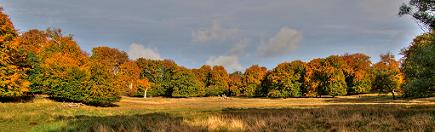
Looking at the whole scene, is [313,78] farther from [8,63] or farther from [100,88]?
[8,63]

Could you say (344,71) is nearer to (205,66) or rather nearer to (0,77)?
(205,66)

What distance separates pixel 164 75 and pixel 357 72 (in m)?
63.9

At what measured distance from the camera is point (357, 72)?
11850cm

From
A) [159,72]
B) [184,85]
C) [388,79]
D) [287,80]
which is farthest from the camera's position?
[159,72]

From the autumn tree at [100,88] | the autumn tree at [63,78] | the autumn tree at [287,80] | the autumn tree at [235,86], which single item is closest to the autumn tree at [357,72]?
the autumn tree at [287,80]

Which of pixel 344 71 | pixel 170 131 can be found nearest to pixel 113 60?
pixel 344 71

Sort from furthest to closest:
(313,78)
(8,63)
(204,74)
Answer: (204,74), (313,78), (8,63)

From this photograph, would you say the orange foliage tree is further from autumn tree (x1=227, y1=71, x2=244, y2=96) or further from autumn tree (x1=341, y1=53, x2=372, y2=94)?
autumn tree (x1=341, y1=53, x2=372, y2=94)

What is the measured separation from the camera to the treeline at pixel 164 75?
48.2 m

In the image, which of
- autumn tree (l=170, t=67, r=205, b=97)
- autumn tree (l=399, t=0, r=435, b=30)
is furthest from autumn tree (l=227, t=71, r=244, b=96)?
autumn tree (l=399, t=0, r=435, b=30)

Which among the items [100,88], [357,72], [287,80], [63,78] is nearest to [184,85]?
[287,80]

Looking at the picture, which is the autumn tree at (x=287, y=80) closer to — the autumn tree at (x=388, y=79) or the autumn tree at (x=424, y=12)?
the autumn tree at (x=388, y=79)

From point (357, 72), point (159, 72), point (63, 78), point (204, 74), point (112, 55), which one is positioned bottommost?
point (63, 78)

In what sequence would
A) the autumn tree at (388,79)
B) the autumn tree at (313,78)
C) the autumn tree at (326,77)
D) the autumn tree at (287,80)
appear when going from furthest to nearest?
the autumn tree at (287,80), the autumn tree at (313,78), the autumn tree at (326,77), the autumn tree at (388,79)
